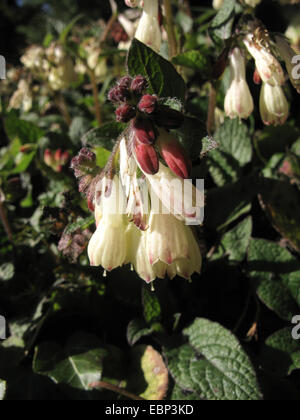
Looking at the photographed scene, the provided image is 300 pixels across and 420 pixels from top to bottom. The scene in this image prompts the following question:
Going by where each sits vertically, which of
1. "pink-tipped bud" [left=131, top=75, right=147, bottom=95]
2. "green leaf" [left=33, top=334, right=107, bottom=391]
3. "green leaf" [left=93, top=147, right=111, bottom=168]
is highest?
"pink-tipped bud" [left=131, top=75, right=147, bottom=95]

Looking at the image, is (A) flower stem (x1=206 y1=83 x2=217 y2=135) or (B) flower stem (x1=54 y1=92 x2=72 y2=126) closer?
(A) flower stem (x1=206 y1=83 x2=217 y2=135)

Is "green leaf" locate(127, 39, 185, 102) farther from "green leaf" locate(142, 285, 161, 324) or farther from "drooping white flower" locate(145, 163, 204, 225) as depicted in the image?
"green leaf" locate(142, 285, 161, 324)

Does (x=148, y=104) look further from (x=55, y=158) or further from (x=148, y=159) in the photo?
(x=55, y=158)

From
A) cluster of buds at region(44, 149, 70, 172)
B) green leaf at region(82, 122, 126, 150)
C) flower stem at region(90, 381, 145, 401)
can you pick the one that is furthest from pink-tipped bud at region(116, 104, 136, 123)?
cluster of buds at region(44, 149, 70, 172)

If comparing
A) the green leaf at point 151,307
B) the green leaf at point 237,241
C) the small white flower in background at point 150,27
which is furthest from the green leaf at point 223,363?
the small white flower in background at point 150,27

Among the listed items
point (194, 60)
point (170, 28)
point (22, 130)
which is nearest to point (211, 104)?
point (194, 60)

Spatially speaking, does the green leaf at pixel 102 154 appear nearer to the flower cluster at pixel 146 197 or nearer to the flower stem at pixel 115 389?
the flower cluster at pixel 146 197
